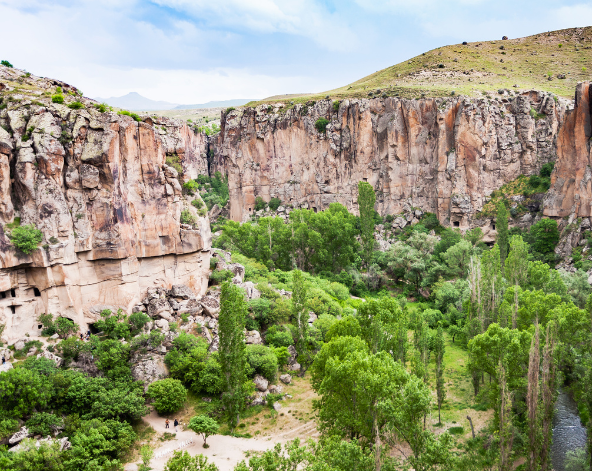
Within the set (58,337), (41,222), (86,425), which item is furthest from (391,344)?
(41,222)

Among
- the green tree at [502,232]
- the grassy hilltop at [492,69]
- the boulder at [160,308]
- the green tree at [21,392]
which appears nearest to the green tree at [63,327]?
the green tree at [21,392]

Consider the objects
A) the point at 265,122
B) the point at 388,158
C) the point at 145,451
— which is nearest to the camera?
the point at 145,451

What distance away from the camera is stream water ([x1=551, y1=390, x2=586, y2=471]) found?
2584 cm

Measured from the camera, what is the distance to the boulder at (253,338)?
120 ft

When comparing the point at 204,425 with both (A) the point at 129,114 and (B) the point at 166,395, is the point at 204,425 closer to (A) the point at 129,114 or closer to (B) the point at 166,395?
(B) the point at 166,395

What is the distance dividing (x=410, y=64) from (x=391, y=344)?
269 ft

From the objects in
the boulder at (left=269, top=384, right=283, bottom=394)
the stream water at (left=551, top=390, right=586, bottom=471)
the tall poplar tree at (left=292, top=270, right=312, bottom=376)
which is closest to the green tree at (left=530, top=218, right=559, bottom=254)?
the stream water at (left=551, top=390, right=586, bottom=471)

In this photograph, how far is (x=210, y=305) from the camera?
3853cm

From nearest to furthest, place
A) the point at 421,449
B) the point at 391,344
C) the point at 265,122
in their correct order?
the point at 421,449 → the point at 391,344 → the point at 265,122

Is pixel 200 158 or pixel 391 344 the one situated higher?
pixel 200 158

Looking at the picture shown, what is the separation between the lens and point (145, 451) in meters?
24.2

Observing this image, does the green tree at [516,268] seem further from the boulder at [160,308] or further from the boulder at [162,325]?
the boulder at [162,325]

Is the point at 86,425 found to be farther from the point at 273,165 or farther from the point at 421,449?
the point at 273,165

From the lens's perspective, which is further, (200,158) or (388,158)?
(200,158)
